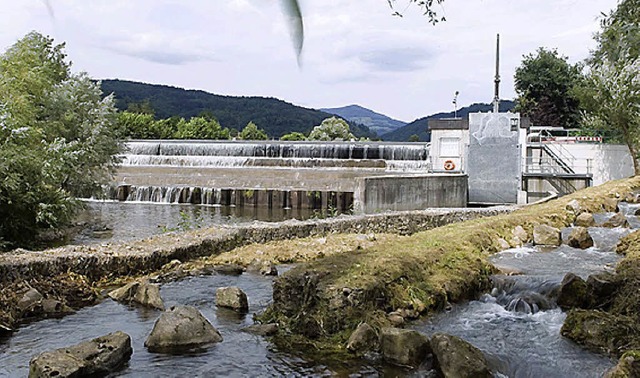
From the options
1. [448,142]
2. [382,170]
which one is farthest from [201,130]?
[448,142]

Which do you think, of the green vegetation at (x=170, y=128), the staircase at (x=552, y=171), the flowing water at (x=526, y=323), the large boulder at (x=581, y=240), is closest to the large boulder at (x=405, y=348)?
the flowing water at (x=526, y=323)

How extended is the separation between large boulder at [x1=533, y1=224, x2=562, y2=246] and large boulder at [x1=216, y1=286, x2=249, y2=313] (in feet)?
26.2

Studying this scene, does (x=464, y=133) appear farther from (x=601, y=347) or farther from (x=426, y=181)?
(x=601, y=347)

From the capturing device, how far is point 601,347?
6.85 meters

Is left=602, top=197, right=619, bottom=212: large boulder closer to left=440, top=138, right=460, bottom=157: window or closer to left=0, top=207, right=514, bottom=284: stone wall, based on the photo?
left=0, top=207, right=514, bottom=284: stone wall

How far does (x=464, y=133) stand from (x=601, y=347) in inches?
811

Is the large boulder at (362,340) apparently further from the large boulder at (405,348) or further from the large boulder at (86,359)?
the large boulder at (86,359)

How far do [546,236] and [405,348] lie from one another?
8.51m

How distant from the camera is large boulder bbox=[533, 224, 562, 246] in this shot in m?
13.8

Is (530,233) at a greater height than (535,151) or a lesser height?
lesser

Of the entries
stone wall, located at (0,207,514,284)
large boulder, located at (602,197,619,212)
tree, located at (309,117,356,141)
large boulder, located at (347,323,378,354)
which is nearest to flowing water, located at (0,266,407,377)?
large boulder, located at (347,323,378,354)

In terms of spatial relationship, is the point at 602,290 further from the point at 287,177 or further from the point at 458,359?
the point at 287,177

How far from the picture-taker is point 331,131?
187 ft

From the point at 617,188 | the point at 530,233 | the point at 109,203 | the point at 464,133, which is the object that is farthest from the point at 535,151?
the point at 109,203
